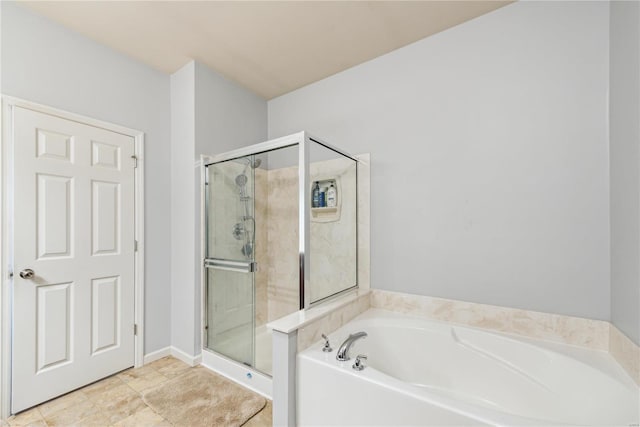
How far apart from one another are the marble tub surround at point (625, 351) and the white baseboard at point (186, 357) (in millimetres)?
2687

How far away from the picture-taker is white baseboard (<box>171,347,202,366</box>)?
7.51 ft

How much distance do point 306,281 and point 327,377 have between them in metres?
0.57

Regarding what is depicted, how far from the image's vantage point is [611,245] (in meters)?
1.47

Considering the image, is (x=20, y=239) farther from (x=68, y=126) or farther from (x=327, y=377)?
(x=327, y=377)

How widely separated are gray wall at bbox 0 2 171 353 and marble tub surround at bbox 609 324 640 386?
3.04 m

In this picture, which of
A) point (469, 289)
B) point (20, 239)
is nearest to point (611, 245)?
point (469, 289)

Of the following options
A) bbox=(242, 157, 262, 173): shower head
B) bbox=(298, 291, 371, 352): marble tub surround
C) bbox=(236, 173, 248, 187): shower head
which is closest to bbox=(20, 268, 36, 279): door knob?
bbox=(236, 173, 248, 187): shower head

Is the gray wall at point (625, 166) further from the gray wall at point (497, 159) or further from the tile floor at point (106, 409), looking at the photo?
the tile floor at point (106, 409)

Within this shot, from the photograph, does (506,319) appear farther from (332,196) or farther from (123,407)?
(123,407)

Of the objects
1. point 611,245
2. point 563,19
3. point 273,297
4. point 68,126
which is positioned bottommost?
point 273,297

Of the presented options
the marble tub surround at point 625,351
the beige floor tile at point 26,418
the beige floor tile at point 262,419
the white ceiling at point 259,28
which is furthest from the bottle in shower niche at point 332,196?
the beige floor tile at point 26,418

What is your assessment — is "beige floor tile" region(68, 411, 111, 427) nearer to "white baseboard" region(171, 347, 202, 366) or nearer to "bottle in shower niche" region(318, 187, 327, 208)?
"white baseboard" region(171, 347, 202, 366)

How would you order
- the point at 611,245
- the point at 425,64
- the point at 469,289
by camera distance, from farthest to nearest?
1. the point at 425,64
2. the point at 469,289
3. the point at 611,245

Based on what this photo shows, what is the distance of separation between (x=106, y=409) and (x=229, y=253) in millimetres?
1212
